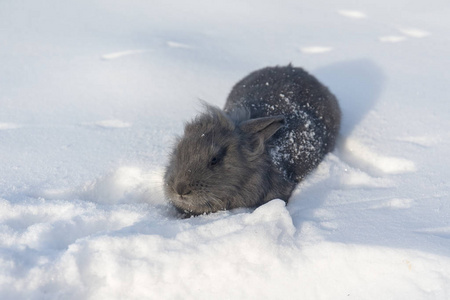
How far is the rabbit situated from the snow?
0.48ft

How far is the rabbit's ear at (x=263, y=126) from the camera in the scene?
3408 millimetres

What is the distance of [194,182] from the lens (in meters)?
3.05

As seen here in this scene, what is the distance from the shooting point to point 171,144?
395cm

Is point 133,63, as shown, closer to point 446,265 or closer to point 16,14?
point 16,14

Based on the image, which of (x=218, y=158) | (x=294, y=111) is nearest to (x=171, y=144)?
(x=218, y=158)

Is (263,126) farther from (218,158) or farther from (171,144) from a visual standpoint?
(171,144)

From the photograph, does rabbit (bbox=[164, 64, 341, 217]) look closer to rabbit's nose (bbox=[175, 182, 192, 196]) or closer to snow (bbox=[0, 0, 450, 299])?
rabbit's nose (bbox=[175, 182, 192, 196])

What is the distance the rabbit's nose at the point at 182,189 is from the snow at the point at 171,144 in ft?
0.65

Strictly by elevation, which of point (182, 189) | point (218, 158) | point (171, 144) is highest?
point (218, 158)

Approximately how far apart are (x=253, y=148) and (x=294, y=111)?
72cm

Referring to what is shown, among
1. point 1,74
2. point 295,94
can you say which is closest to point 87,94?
point 1,74

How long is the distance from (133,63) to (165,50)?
0.61m

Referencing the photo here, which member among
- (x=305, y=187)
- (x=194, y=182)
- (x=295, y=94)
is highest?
(x=295, y=94)

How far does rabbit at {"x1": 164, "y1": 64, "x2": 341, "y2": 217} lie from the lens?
3141 mm
